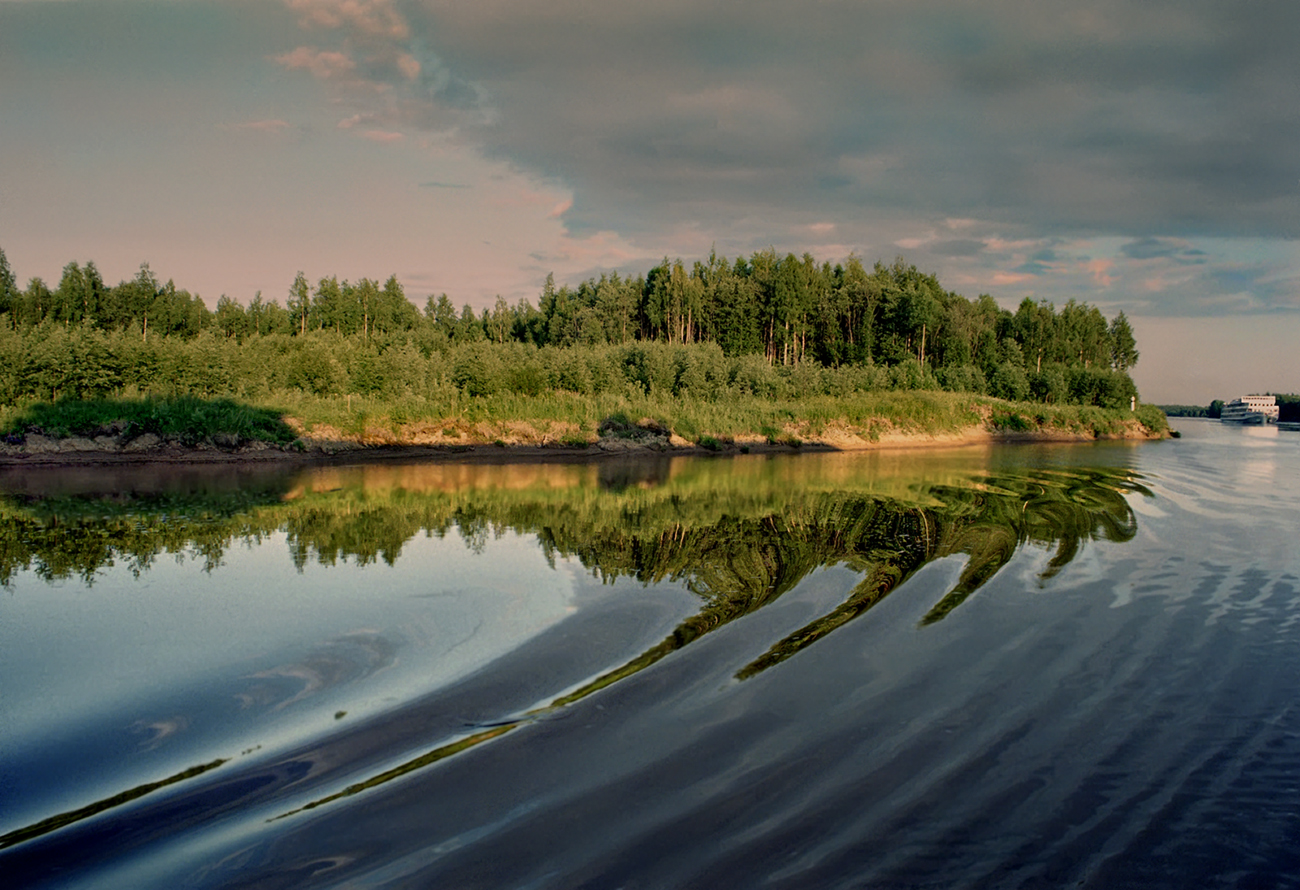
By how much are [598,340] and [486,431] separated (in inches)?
1500

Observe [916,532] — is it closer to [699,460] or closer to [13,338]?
[699,460]

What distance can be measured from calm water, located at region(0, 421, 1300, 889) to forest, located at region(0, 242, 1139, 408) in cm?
1760

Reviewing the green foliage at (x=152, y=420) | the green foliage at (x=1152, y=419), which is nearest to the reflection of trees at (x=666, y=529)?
the green foliage at (x=152, y=420)

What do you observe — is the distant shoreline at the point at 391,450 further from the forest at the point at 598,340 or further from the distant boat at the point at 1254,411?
the distant boat at the point at 1254,411

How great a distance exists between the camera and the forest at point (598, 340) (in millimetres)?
27672

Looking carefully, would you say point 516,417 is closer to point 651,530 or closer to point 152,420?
point 152,420

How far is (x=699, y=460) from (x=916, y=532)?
15.6 metres

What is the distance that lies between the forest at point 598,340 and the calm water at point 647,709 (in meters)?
17.6

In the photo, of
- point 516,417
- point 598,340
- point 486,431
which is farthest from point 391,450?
point 598,340

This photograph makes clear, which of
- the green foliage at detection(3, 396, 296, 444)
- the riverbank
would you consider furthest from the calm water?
the green foliage at detection(3, 396, 296, 444)

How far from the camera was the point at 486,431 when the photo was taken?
27.7 meters

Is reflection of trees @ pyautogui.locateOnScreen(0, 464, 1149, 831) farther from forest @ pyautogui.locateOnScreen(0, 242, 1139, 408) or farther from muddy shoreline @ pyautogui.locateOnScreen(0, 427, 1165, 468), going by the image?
forest @ pyautogui.locateOnScreen(0, 242, 1139, 408)

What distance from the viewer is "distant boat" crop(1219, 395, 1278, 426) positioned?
104m

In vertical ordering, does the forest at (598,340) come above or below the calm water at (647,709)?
above
